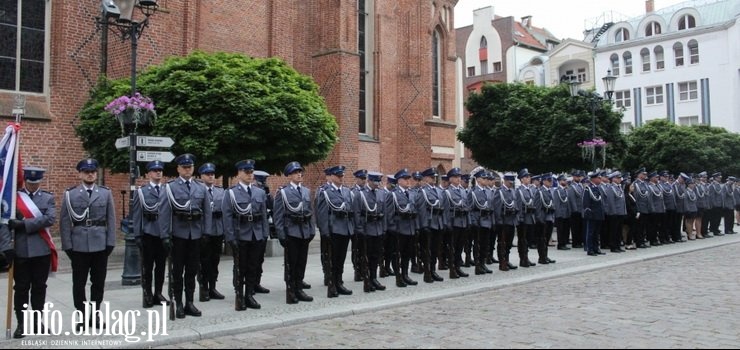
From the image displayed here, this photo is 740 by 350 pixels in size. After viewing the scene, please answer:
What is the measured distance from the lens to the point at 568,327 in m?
7.89

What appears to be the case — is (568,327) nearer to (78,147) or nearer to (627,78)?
(78,147)

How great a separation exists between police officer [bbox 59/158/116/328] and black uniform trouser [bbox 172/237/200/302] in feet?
3.07

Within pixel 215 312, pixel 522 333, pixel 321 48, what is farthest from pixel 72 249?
pixel 321 48

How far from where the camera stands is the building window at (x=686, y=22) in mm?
52156

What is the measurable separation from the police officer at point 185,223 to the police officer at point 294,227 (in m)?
1.22

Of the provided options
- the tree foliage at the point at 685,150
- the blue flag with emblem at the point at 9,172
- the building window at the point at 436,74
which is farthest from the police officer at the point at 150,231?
the tree foliage at the point at 685,150

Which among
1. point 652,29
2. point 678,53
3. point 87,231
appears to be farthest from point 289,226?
point 652,29

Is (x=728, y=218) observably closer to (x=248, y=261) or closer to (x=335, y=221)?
(x=335, y=221)

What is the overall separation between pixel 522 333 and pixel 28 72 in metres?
16.3

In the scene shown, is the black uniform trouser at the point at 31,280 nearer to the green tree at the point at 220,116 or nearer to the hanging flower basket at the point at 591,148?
the green tree at the point at 220,116

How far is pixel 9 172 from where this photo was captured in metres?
7.67

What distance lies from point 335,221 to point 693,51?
49582 mm

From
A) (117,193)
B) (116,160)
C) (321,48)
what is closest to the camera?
(116,160)

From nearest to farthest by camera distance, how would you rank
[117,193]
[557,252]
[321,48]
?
[557,252] → [117,193] → [321,48]
